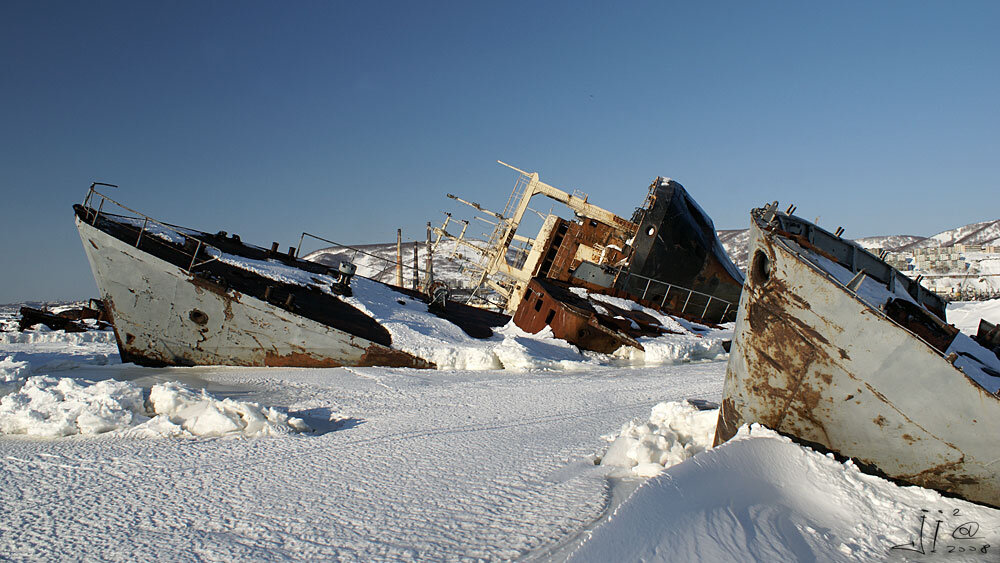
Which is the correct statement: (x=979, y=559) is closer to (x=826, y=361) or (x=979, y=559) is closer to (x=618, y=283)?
(x=826, y=361)

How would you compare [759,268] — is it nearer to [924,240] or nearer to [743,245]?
[743,245]

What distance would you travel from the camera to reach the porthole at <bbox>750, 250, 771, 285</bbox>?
14.5 feet

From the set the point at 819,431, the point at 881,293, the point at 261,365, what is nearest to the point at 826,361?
the point at 819,431

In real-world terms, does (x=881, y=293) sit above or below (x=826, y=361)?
above

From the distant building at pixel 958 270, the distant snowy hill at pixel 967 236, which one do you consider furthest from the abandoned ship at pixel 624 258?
the distant snowy hill at pixel 967 236

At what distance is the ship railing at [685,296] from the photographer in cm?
1458

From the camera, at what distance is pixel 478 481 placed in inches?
142

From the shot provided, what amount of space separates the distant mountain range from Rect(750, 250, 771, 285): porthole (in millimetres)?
64876

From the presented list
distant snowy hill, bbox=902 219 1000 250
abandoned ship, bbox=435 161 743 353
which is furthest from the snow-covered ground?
distant snowy hill, bbox=902 219 1000 250

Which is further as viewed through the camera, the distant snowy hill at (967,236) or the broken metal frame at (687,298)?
the distant snowy hill at (967,236)

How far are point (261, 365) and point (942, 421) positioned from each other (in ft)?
27.8

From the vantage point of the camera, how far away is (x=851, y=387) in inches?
148
